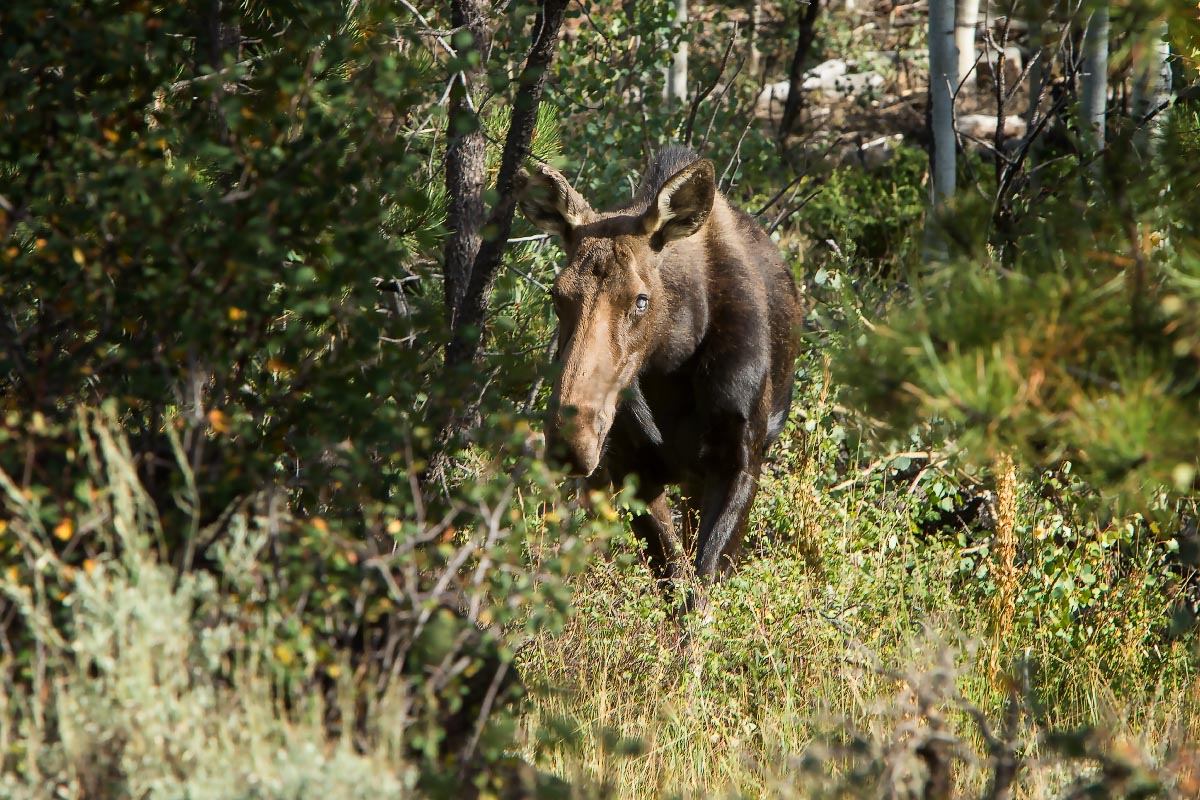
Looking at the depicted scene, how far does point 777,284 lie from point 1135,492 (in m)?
4.18

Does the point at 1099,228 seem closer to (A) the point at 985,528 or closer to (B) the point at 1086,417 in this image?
(B) the point at 1086,417

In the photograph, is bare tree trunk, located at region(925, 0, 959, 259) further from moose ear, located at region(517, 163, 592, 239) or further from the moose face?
moose ear, located at region(517, 163, 592, 239)

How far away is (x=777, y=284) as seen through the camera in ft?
23.4

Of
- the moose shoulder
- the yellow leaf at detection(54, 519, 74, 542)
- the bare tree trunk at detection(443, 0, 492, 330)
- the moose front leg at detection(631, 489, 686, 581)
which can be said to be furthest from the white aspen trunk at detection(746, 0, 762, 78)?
the yellow leaf at detection(54, 519, 74, 542)

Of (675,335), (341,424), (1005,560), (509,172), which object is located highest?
(509,172)

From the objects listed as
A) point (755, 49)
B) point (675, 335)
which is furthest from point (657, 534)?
point (755, 49)

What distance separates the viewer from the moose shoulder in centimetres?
566

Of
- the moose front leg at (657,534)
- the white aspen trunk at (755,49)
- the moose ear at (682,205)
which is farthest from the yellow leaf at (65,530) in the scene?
the white aspen trunk at (755,49)

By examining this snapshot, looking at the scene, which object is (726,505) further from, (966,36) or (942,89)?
(966,36)

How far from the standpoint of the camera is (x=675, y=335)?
20.2 ft

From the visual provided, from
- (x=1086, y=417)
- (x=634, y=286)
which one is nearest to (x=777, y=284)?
(x=634, y=286)

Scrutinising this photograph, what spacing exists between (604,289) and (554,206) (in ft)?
2.23

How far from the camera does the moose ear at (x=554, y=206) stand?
5.91 m

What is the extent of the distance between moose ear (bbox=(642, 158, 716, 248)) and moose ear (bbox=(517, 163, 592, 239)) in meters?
0.34
